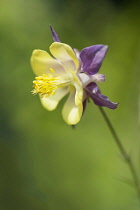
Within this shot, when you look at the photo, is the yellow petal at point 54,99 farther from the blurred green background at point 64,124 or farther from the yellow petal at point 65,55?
the blurred green background at point 64,124

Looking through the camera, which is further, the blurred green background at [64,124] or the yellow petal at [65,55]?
the blurred green background at [64,124]

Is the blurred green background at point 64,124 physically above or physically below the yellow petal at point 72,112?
below

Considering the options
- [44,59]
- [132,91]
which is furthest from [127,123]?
[44,59]

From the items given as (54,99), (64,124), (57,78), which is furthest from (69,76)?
(64,124)

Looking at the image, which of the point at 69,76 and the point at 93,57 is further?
the point at 69,76

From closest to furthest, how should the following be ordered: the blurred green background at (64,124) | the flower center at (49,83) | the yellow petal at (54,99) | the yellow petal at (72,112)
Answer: the yellow petal at (72,112) → the flower center at (49,83) → the yellow petal at (54,99) → the blurred green background at (64,124)

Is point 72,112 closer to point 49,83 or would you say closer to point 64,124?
point 49,83

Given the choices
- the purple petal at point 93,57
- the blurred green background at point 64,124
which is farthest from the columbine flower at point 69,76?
the blurred green background at point 64,124

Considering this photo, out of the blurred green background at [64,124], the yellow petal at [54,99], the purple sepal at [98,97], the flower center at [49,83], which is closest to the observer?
the purple sepal at [98,97]
